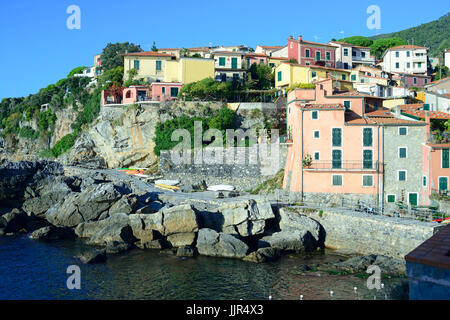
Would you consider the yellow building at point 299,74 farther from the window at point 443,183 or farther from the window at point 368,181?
the window at point 443,183

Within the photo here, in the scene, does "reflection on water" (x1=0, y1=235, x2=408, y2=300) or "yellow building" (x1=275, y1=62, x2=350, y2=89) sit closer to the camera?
"reflection on water" (x1=0, y1=235, x2=408, y2=300)

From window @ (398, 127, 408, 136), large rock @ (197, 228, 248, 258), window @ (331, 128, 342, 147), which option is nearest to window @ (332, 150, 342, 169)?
window @ (331, 128, 342, 147)

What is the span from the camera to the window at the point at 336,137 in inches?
1304

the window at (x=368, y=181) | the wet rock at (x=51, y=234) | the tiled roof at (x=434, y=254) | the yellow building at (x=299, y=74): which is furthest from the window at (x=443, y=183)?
the wet rock at (x=51, y=234)

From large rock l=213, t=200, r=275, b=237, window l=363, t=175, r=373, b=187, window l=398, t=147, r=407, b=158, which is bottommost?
large rock l=213, t=200, r=275, b=237

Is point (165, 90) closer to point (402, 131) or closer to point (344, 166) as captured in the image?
point (344, 166)

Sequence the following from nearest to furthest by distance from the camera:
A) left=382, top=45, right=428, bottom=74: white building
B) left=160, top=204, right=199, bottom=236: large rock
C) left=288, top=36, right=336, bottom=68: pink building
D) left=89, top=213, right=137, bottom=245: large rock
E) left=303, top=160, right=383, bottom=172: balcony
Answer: left=160, top=204, right=199, bottom=236: large rock, left=89, top=213, right=137, bottom=245: large rock, left=303, top=160, right=383, bottom=172: balcony, left=288, top=36, right=336, bottom=68: pink building, left=382, top=45, right=428, bottom=74: white building

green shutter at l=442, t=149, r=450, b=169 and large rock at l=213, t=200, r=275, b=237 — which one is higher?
green shutter at l=442, t=149, r=450, b=169

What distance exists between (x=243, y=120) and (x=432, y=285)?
34383 mm

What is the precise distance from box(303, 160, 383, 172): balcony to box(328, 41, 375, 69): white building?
29794mm

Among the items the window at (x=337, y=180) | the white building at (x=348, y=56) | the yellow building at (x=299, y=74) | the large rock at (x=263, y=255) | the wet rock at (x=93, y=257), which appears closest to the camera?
the wet rock at (x=93, y=257)

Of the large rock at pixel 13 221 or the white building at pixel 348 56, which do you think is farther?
the white building at pixel 348 56

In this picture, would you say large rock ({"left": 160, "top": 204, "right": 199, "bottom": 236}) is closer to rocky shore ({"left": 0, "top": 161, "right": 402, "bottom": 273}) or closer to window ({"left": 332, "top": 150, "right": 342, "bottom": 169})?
rocky shore ({"left": 0, "top": 161, "right": 402, "bottom": 273})

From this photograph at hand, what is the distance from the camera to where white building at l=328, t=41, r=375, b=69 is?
5981 cm
